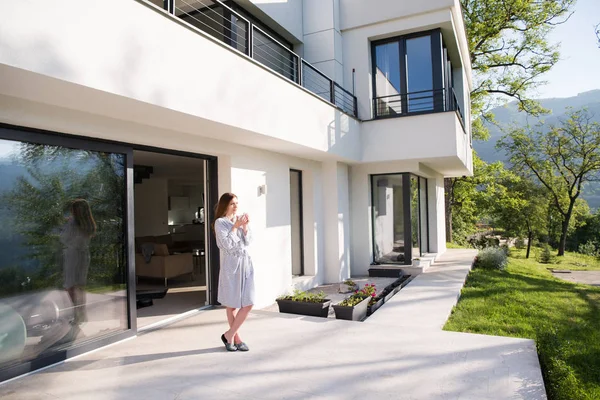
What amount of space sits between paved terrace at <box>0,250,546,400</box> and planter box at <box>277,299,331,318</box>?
0.37 m

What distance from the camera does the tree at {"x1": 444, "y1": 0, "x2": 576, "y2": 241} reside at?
59.4 feet

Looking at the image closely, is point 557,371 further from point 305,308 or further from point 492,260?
point 492,260

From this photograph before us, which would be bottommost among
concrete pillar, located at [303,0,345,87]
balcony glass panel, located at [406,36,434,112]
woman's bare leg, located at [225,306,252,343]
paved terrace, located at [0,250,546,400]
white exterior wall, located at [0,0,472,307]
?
paved terrace, located at [0,250,546,400]

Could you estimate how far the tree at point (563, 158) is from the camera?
76.4ft

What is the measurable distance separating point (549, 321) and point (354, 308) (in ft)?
10.4

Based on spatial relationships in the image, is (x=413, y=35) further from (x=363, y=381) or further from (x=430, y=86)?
(x=363, y=381)

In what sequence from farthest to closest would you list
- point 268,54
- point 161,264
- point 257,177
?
point 161,264 → point 268,54 → point 257,177

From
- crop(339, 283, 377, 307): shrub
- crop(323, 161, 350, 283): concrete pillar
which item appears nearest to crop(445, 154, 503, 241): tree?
crop(323, 161, 350, 283): concrete pillar

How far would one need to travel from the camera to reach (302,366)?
3910mm

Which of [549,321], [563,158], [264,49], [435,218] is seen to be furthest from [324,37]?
[563,158]

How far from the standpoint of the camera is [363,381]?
3.55 m

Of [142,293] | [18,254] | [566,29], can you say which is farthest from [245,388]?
[566,29]

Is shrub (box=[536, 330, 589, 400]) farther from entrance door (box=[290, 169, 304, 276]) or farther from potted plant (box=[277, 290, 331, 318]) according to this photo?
entrance door (box=[290, 169, 304, 276])

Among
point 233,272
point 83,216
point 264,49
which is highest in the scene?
point 264,49
